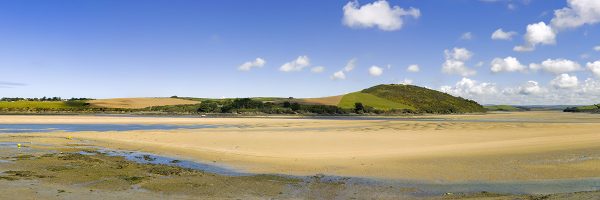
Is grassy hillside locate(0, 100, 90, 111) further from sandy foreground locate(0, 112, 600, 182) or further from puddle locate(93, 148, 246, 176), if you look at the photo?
puddle locate(93, 148, 246, 176)

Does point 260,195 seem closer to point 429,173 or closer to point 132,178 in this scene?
point 132,178

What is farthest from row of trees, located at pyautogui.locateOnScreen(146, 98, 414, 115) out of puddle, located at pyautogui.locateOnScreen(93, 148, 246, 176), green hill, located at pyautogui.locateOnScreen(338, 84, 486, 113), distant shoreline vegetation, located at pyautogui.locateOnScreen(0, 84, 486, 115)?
puddle, located at pyautogui.locateOnScreen(93, 148, 246, 176)

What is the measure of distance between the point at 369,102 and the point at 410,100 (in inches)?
741

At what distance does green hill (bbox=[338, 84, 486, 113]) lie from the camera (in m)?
124

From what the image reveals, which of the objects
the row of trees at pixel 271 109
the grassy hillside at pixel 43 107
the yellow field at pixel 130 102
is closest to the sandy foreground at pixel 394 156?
the row of trees at pixel 271 109

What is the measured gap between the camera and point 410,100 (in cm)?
13888

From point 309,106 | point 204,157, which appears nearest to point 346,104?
point 309,106

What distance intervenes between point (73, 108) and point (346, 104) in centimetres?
6316

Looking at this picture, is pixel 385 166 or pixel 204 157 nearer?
pixel 385 166

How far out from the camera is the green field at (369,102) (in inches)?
4672

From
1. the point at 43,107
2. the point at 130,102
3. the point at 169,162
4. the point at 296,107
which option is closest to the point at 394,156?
the point at 169,162

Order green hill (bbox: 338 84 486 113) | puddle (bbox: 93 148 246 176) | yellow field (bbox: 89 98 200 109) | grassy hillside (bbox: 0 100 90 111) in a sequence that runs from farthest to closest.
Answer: green hill (bbox: 338 84 486 113) < yellow field (bbox: 89 98 200 109) < grassy hillside (bbox: 0 100 90 111) < puddle (bbox: 93 148 246 176)

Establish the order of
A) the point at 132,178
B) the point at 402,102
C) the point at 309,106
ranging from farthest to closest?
the point at 402,102 < the point at 309,106 < the point at 132,178

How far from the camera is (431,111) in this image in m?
123
